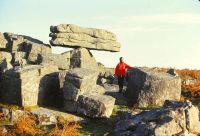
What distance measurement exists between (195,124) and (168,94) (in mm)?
7156

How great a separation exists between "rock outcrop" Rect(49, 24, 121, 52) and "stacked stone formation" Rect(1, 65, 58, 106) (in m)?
16.6

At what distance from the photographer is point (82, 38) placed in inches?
1754

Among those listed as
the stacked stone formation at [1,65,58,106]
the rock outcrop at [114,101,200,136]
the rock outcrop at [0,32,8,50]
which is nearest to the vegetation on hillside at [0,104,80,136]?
the stacked stone formation at [1,65,58,106]

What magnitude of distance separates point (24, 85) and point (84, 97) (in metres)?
3.63

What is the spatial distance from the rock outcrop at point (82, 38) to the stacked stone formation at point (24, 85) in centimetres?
1658

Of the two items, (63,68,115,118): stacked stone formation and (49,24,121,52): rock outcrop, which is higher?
(49,24,121,52): rock outcrop

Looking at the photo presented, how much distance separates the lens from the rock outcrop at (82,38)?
143ft

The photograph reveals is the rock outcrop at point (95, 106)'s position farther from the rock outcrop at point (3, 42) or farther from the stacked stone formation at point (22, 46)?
the rock outcrop at point (3, 42)

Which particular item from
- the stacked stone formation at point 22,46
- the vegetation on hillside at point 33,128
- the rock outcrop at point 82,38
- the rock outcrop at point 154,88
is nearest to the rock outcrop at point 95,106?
the vegetation on hillside at point 33,128

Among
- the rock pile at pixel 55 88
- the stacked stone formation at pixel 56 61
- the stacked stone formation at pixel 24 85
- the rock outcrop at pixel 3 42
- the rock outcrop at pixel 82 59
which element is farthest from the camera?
the rock outcrop at pixel 3 42

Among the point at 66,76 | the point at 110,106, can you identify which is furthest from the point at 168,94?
the point at 66,76

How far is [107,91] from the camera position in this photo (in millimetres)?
30203

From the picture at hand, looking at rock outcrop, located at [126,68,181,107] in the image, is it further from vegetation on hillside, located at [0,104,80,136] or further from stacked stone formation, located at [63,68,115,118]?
vegetation on hillside, located at [0,104,80,136]

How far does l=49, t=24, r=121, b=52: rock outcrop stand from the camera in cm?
4357
